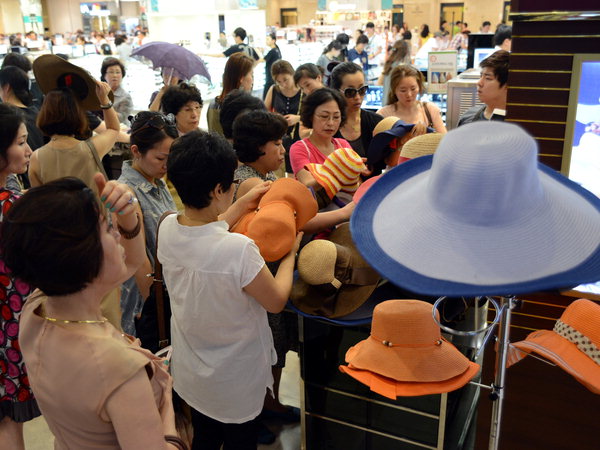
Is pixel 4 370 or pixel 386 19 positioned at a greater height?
pixel 386 19

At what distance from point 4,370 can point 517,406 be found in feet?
6.18

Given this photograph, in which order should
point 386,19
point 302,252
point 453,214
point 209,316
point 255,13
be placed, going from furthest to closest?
1. point 386,19
2. point 255,13
3. point 302,252
4. point 209,316
5. point 453,214

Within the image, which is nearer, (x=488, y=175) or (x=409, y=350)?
(x=488, y=175)

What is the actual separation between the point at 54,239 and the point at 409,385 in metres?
1.01

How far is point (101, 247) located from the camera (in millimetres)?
1289

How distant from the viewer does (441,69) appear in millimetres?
5699

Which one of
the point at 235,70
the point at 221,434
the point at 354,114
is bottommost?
the point at 221,434

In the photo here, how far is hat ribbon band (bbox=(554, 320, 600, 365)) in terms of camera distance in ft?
5.18

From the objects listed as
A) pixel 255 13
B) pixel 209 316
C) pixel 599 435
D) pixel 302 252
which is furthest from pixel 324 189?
pixel 255 13

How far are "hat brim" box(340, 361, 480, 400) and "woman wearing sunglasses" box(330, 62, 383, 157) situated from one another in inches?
81.8

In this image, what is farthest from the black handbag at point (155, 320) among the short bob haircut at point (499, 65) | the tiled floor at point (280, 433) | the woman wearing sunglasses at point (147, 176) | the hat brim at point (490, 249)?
the short bob haircut at point (499, 65)

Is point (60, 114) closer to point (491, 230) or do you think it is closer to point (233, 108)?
point (233, 108)

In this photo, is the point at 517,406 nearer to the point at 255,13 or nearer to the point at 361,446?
the point at 361,446

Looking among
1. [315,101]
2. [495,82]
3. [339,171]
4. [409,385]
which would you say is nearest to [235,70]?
[315,101]
